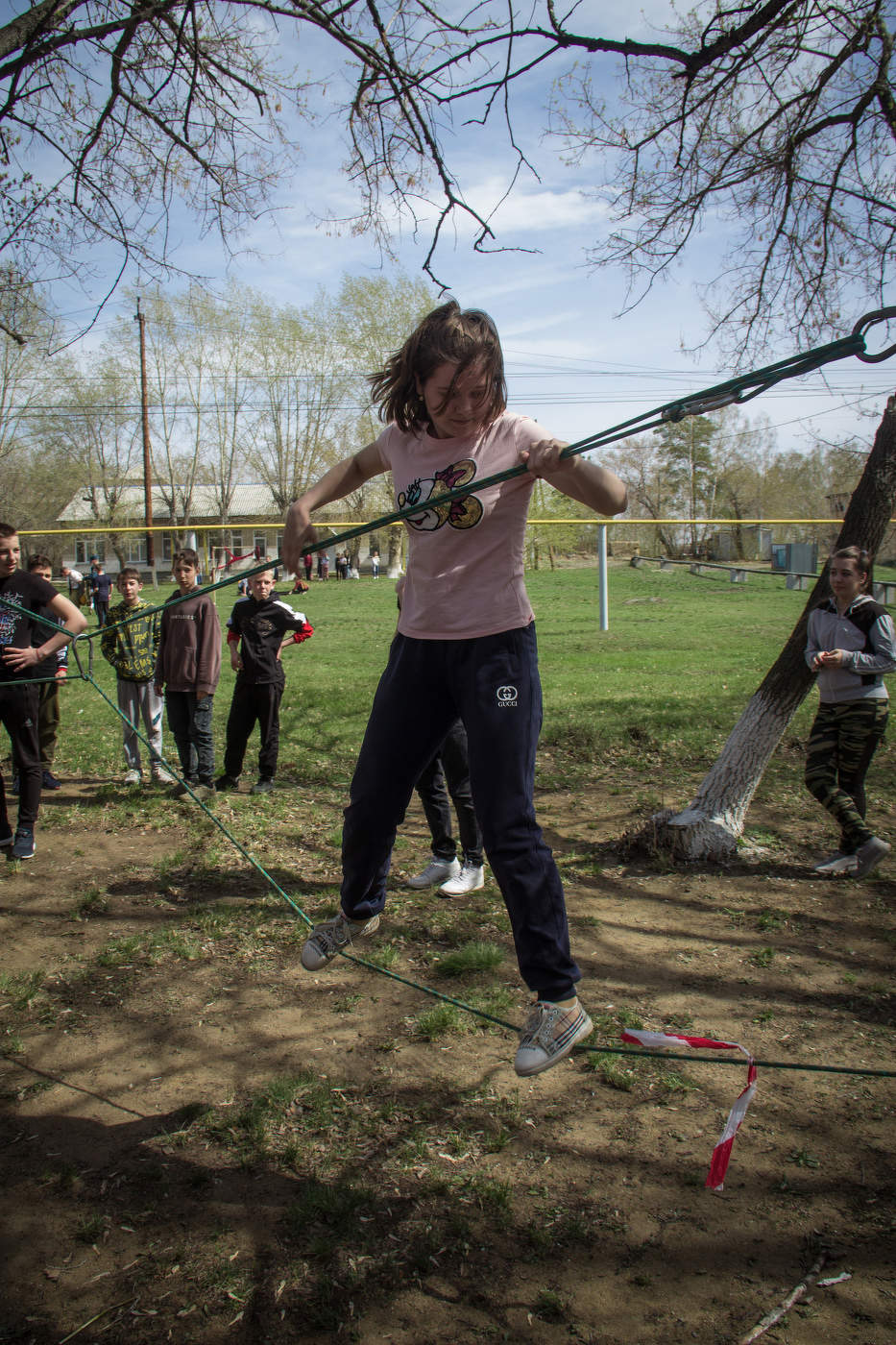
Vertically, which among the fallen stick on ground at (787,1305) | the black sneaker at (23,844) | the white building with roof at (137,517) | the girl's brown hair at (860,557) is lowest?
the fallen stick on ground at (787,1305)

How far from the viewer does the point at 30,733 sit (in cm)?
549

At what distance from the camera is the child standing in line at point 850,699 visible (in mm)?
4941

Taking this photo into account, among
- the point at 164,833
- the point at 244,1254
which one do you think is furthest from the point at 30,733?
the point at 244,1254

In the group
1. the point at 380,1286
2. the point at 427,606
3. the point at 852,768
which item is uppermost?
the point at 427,606

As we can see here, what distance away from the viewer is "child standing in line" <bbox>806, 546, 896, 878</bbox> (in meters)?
4.94

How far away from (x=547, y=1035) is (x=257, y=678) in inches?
187

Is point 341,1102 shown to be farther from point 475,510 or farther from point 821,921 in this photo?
point 821,921

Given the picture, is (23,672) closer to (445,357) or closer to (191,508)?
(445,357)

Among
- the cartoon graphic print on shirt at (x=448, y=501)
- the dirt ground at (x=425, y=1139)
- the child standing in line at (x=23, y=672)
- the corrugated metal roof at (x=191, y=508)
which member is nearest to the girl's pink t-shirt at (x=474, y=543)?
the cartoon graphic print on shirt at (x=448, y=501)

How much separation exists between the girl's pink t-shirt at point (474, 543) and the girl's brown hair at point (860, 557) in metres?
3.20

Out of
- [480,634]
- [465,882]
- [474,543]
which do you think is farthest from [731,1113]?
[465,882]

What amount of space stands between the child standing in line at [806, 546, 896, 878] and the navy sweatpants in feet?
10.3

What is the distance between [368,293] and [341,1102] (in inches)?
1522

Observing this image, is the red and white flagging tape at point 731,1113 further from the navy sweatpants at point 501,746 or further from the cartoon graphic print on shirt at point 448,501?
the cartoon graphic print on shirt at point 448,501
